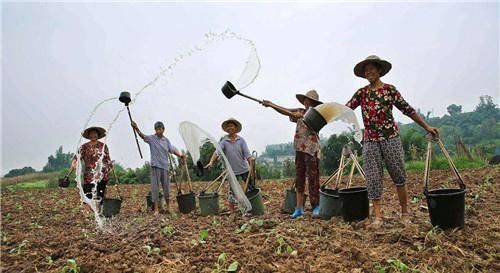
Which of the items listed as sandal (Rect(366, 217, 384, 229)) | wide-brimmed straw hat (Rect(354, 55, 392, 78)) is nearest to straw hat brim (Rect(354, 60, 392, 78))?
wide-brimmed straw hat (Rect(354, 55, 392, 78))

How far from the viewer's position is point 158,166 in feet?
19.7

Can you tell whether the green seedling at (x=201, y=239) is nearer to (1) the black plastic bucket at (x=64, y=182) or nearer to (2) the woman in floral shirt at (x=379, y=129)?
(2) the woman in floral shirt at (x=379, y=129)

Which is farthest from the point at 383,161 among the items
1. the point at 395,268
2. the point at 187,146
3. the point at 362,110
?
the point at 187,146

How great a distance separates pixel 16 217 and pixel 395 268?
23.4 feet

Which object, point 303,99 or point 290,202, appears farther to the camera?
point 290,202

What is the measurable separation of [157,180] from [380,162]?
12.0ft

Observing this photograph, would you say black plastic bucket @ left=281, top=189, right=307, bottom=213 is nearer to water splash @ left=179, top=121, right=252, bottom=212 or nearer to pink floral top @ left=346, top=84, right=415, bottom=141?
water splash @ left=179, top=121, right=252, bottom=212

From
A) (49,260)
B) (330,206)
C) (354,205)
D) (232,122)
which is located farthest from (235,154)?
(49,260)

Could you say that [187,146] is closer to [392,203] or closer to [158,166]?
[158,166]

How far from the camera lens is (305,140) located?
181 inches

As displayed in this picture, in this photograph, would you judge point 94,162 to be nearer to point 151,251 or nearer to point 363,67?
point 151,251

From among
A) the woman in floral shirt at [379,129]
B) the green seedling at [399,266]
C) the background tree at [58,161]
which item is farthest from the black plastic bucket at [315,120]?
the background tree at [58,161]

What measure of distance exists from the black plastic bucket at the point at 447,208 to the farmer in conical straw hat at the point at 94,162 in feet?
14.9

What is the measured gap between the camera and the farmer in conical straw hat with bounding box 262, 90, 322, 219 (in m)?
4.58
